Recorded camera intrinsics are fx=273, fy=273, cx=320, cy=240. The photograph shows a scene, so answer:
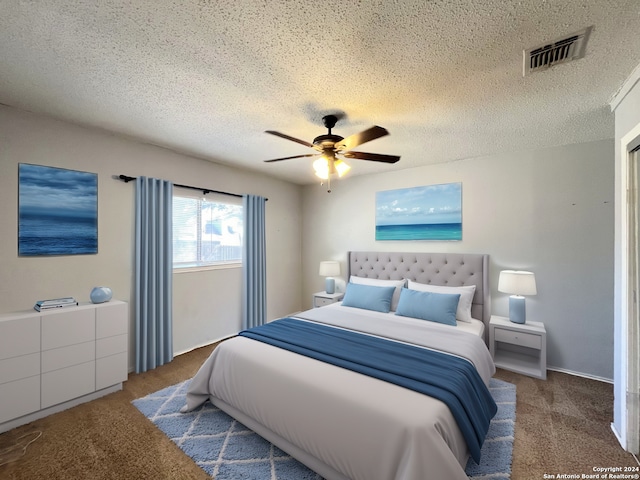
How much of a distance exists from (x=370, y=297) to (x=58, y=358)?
10.0ft

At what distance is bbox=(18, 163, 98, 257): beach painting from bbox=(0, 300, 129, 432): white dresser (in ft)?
1.90

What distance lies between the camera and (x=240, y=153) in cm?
341

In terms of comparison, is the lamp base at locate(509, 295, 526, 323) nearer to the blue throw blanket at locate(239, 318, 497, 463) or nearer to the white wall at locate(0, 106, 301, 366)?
the blue throw blanket at locate(239, 318, 497, 463)

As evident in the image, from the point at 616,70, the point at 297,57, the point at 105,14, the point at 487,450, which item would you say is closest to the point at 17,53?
the point at 105,14

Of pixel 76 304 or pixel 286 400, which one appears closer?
pixel 286 400

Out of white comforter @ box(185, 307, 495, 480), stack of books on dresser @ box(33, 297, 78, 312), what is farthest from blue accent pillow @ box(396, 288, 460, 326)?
stack of books on dresser @ box(33, 297, 78, 312)

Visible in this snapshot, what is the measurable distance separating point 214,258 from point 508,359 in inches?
154

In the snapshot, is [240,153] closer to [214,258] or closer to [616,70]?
[214,258]

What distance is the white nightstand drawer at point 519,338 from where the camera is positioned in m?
2.82

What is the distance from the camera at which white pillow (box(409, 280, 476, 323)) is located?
3049 mm

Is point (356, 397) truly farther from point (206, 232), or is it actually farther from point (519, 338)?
point (206, 232)

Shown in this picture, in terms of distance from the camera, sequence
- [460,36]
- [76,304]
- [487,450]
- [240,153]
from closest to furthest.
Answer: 1. [460,36]
2. [487,450]
3. [76,304]
4. [240,153]

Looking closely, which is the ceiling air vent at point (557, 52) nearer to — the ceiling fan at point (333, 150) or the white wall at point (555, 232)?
the ceiling fan at point (333, 150)

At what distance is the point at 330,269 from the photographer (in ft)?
14.4
